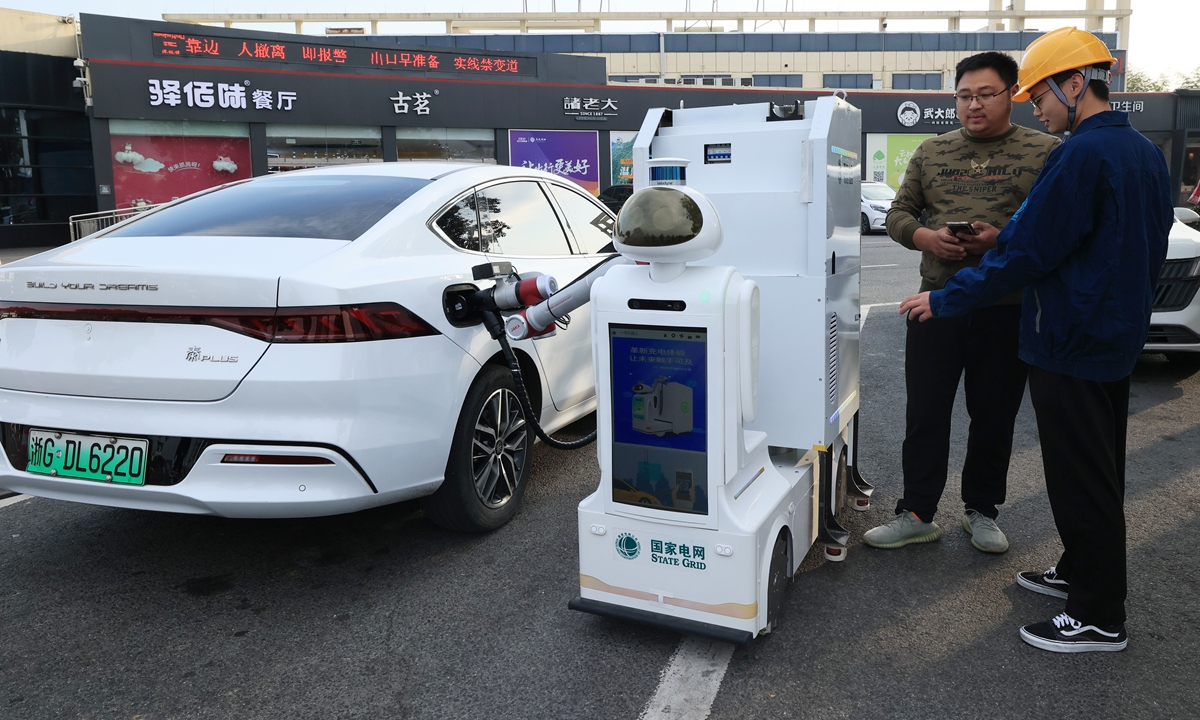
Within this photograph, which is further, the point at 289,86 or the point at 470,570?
the point at 289,86

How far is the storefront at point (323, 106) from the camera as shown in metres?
23.9

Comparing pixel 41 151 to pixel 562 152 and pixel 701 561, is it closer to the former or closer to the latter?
pixel 562 152

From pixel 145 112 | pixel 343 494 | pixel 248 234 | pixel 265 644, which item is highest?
pixel 145 112

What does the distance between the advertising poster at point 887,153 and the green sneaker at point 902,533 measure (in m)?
33.0

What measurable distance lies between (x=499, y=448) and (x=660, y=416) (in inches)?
48.7

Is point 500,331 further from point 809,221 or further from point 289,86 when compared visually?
point 289,86

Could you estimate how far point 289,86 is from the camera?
26.1 meters

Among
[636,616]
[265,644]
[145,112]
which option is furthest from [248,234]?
[145,112]

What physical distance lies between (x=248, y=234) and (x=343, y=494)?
1094 millimetres

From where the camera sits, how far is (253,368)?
9.34ft

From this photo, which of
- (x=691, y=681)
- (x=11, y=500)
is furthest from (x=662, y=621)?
(x=11, y=500)

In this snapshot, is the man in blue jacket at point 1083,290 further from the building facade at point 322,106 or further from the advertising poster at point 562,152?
the advertising poster at point 562,152

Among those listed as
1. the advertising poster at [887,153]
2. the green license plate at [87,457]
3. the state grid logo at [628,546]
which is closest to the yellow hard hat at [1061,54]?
the state grid logo at [628,546]

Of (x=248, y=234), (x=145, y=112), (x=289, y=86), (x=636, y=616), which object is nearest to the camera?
(x=636, y=616)
